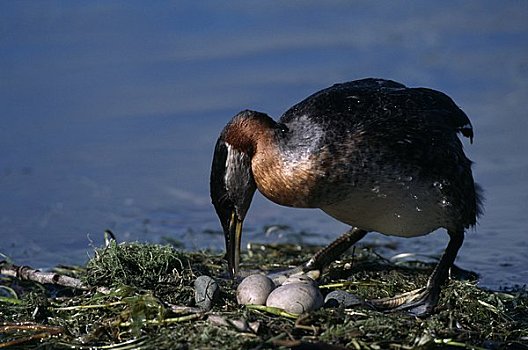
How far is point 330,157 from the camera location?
679 cm

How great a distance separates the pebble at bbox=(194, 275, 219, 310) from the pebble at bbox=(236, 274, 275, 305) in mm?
149

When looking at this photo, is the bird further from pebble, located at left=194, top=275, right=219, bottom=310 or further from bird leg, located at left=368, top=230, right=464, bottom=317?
pebble, located at left=194, top=275, right=219, bottom=310

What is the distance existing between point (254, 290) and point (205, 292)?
302 mm

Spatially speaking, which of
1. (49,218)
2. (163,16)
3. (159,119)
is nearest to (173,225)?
(49,218)

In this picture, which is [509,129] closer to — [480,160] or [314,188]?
[480,160]

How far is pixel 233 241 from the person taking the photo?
7.34 meters

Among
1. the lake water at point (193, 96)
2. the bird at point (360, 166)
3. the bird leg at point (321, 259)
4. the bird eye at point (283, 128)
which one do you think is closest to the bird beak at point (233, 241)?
the bird at point (360, 166)

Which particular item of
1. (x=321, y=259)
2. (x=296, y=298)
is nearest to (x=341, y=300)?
(x=296, y=298)

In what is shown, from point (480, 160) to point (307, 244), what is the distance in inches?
95.5

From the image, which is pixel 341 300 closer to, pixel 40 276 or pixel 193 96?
pixel 40 276

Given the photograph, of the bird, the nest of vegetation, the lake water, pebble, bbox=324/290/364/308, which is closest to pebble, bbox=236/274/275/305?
the nest of vegetation

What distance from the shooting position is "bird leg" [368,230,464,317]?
6.79m

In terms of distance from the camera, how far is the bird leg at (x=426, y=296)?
6789 mm

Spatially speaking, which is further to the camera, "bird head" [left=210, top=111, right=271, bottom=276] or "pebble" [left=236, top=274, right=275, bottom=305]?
"bird head" [left=210, top=111, right=271, bottom=276]
